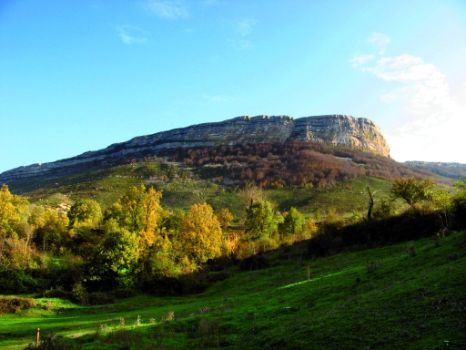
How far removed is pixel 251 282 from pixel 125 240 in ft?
71.5

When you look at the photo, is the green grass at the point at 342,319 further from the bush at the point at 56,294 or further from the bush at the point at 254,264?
the bush at the point at 254,264

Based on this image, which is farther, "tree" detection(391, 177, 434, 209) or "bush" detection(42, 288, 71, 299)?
"tree" detection(391, 177, 434, 209)

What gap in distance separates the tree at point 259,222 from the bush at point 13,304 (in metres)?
49.8

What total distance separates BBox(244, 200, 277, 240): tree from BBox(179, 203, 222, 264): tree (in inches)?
579

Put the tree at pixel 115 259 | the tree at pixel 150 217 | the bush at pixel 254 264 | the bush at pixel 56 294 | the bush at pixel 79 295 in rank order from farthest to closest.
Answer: the tree at pixel 150 217 → the bush at pixel 254 264 → the tree at pixel 115 259 → the bush at pixel 56 294 → the bush at pixel 79 295

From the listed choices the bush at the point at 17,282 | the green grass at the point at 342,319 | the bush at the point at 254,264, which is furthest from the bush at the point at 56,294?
the bush at the point at 254,264

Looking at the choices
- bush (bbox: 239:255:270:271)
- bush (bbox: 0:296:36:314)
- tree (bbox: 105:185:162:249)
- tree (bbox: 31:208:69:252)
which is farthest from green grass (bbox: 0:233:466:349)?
tree (bbox: 31:208:69:252)

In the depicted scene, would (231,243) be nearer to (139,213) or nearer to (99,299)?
(139,213)

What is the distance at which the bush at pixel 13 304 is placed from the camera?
46656mm

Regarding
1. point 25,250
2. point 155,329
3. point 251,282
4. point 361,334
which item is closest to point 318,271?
point 251,282

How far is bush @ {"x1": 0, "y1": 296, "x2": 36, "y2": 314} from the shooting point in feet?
153

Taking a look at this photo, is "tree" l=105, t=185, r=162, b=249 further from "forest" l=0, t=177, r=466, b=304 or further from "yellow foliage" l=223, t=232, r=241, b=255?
"yellow foliage" l=223, t=232, r=241, b=255

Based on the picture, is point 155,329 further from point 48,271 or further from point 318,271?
point 48,271

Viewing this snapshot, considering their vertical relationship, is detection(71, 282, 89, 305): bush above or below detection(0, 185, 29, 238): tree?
below
